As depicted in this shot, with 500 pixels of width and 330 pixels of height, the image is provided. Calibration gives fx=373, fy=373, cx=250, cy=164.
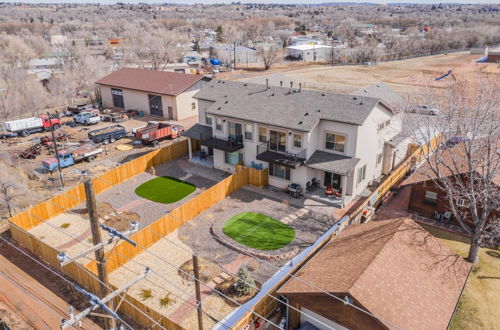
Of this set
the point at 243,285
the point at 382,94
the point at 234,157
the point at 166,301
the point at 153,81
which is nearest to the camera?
the point at 166,301

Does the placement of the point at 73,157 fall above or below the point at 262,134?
below

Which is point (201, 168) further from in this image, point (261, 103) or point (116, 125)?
point (116, 125)

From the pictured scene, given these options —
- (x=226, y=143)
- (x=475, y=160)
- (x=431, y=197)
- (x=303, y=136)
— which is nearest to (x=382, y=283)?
(x=475, y=160)

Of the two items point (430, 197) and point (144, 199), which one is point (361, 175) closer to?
point (430, 197)

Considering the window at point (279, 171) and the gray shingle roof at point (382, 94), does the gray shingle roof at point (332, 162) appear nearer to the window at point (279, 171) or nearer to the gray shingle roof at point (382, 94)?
the window at point (279, 171)

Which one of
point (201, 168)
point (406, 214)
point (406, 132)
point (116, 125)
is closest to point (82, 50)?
point (116, 125)

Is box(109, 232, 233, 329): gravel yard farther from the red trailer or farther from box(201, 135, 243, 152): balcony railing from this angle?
the red trailer
